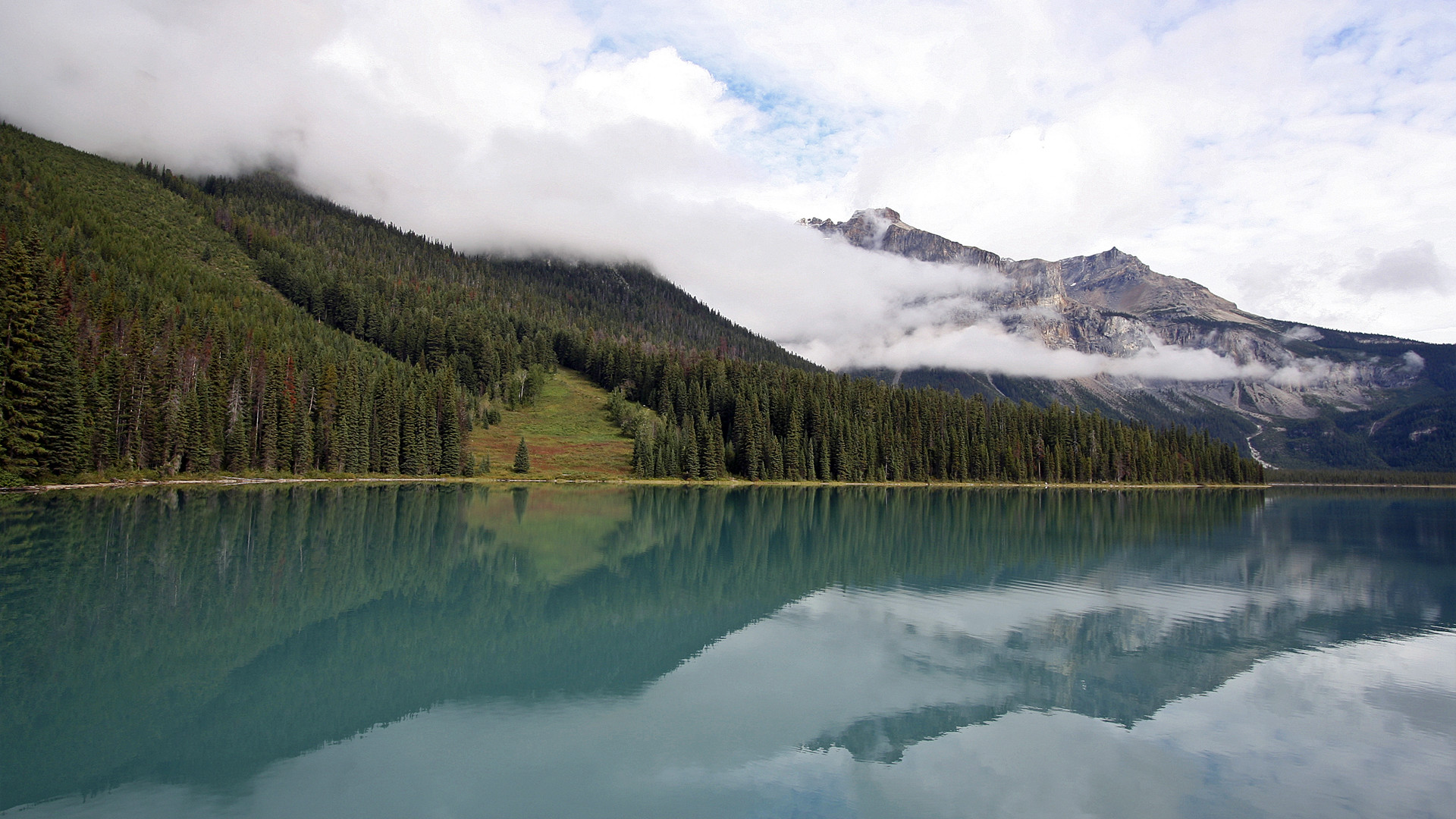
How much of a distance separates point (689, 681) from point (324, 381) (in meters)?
94.4

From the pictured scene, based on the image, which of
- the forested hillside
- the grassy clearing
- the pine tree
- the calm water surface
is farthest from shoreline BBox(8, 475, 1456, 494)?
the calm water surface

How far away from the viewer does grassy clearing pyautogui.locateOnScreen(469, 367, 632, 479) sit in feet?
373

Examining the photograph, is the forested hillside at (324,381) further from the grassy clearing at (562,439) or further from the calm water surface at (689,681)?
the calm water surface at (689,681)

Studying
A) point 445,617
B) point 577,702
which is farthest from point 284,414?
point 577,702

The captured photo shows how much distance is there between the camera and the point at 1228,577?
1505 inches

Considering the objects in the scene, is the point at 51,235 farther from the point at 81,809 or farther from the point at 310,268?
the point at 81,809

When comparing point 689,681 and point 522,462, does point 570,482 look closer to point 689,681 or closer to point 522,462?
point 522,462

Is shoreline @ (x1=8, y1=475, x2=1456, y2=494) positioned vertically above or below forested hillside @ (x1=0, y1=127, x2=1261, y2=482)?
below

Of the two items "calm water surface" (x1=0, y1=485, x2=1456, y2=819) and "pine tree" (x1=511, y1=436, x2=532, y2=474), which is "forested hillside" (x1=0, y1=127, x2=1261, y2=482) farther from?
"calm water surface" (x1=0, y1=485, x2=1456, y2=819)

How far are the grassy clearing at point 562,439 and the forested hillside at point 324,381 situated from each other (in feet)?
13.3

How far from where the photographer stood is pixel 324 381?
96.7 meters

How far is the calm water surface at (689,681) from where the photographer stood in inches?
506

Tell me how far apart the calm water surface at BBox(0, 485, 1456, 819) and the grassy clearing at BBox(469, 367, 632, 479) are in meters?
71.5

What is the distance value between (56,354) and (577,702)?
6856cm
